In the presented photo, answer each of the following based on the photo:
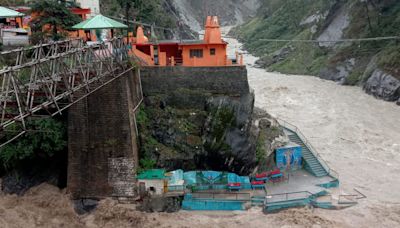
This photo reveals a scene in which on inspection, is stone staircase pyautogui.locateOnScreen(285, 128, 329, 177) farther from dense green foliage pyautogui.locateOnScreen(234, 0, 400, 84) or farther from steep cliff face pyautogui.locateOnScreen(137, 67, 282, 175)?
dense green foliage pyautogui.locateOnScreen(234, 0, 400, 84)

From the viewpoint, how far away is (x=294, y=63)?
64.8 metres

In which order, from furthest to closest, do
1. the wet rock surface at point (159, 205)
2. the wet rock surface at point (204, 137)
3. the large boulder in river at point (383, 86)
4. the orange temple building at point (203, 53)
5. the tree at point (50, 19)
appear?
the large boulder in river at point (383, 86) < the tree at point (50, 19) < the orange temple building at point (203, 53) < the wet rock surface at point (204, 137) < the wet rock surface at point (159, 205)

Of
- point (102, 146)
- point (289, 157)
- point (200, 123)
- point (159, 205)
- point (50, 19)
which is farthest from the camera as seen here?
point (50, 19)

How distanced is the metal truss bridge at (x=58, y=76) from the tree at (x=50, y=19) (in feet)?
22.7

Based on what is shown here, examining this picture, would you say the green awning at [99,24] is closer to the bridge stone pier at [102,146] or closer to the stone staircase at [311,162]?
the bridge stone pier at [102,146]

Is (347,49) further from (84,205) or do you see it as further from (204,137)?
(84,205)

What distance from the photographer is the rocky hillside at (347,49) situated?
151ft

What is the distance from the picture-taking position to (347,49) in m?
56.9

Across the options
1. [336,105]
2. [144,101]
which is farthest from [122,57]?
[336,105]

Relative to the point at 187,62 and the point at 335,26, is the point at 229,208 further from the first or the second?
the point at 335,26

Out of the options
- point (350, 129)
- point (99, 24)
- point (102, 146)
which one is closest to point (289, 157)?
point (350, 129)

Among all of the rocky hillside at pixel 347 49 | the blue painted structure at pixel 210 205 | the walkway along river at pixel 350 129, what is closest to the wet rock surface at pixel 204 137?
the blue painted structure at pixel 210 205

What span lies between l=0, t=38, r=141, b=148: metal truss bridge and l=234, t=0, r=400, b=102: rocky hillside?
105ft

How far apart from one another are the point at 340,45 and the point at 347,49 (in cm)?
353
